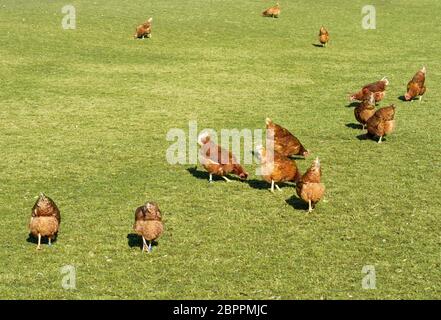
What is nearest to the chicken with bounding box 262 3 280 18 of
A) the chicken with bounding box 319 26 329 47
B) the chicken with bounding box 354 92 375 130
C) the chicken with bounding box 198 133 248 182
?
the chicken with bounding box 319 26 329 47

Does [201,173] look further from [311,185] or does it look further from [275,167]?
[311,185]

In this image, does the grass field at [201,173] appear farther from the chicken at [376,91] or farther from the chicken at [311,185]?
the chicken at [376,91]

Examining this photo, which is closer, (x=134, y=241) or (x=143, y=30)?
(x=134, y=241)

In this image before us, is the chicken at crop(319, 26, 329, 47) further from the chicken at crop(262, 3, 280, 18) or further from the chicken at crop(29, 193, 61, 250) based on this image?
the chicken at crop(29, 193, 61, 250)

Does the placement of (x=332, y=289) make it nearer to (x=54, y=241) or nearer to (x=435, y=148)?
Answer: (x=54, y=241)

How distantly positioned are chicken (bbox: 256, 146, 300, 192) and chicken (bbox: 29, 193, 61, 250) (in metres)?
4.06

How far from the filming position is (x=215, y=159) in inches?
505

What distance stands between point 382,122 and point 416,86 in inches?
183

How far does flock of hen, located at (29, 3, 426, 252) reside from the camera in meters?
10.1

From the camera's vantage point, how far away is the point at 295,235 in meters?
10.9

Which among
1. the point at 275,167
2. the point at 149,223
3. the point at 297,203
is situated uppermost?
the point at 275,167

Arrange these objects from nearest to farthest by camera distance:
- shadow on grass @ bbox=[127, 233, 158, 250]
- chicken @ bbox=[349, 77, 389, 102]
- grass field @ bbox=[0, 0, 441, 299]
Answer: grass field @ bbox=[0, 0, 441, 299], shadow on grass @ bbox=[127, 233, 158, 250], chicken @ bbox=[349, 77, 389, 102]

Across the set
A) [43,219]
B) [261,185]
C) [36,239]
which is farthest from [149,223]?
[261,185]

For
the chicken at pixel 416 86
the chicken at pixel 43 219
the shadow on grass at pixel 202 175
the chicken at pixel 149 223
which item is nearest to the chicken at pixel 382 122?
the shadow on grass at pixel 202 175
